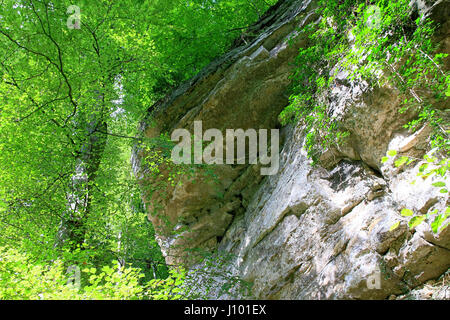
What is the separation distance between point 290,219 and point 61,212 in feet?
16.6

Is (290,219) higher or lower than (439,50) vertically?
lower

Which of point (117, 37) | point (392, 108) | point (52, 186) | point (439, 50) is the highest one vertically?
point (117, 37)

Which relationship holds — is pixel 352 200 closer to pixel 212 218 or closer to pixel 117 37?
pixel 212 218

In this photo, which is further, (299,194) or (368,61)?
(299,194)

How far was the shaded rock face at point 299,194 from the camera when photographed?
12.1 ft

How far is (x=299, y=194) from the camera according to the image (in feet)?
17.6

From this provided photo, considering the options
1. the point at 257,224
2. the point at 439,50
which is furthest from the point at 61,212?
the point at 439,50

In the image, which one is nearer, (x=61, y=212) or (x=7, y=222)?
(x=7, y=222)

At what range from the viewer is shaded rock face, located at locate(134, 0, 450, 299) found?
3.69 meters

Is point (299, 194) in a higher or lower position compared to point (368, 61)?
lower
